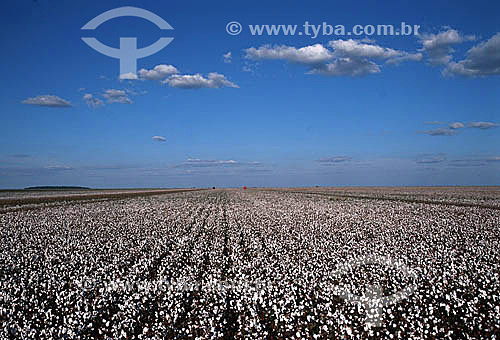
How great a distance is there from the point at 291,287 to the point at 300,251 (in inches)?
174

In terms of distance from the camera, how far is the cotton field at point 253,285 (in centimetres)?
742

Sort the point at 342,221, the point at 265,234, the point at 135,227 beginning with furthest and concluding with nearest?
the point at 342,221
the point at 135,227
the point at 265,234

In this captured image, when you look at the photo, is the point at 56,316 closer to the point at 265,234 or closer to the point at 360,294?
the point at 360,294

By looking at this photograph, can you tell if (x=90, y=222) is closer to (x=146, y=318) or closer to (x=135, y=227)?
(x=135, y=227)

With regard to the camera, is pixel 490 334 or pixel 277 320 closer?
pixel 490 334

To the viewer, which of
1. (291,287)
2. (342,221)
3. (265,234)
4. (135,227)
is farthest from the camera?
(342,221)

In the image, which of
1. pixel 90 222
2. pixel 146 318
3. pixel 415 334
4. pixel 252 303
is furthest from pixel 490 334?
pixel 90 222

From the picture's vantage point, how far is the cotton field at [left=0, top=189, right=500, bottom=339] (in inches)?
292

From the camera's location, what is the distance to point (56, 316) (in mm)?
8070

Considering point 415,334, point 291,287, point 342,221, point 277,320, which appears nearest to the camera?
point 415,334

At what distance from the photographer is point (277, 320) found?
25.2 ft

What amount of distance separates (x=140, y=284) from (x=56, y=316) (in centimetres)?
243

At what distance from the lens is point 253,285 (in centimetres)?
988

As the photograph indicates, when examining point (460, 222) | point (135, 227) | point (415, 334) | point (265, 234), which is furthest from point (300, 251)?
point (460, 222)
